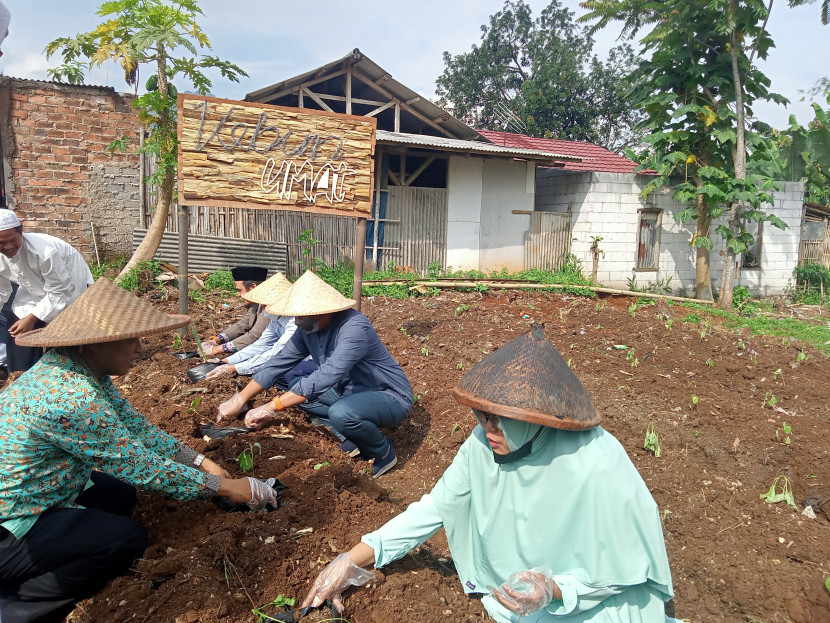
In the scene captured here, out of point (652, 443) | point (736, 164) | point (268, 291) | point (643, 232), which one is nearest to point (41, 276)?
point (268, 291)

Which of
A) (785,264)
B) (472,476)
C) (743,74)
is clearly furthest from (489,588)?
(785,264)

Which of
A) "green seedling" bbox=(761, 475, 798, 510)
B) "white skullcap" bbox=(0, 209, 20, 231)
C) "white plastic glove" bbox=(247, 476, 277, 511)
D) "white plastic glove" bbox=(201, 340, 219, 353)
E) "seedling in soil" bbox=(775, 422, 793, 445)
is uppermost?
"white skullcap" bbox=(0, 209, 20, 231)

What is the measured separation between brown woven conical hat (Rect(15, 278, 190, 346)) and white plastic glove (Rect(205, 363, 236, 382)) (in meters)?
2.61

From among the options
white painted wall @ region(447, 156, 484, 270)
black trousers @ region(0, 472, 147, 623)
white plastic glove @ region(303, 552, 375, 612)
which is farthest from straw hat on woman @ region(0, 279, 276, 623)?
white painted wall @ region(447, 156, 484, 270)

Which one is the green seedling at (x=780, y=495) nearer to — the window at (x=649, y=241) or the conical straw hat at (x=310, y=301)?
the conical straw hat at (x=310, y=301)

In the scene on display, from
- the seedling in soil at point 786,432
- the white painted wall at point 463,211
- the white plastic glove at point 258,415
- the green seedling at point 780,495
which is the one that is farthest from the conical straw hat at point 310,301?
the white painted wall at point 463,211

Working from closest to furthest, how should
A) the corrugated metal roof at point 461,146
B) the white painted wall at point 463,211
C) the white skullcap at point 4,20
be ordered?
the white skullcap at point 4,20, the corrugated metal roof at point 461,146, the white painted wall at point 463,211

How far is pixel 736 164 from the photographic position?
11.2 metres

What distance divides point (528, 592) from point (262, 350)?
3.78 metres

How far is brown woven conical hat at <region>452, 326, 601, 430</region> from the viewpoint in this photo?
66.2 inches

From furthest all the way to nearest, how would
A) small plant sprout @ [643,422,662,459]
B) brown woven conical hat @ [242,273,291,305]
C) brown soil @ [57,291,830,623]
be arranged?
brown woven conical hat @ [242,273,291,305] < small plant sprout @ [643,422,662,459] < brown soil @ [57,291,830,623]

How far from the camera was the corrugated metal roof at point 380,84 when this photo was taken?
10.9 meters

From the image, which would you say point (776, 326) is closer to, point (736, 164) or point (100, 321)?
point (736, 164)

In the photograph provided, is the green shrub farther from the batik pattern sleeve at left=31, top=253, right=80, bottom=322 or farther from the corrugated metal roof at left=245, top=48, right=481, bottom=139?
the batik pattern sleeve at left=31, top=253, right=80, bottom=322
